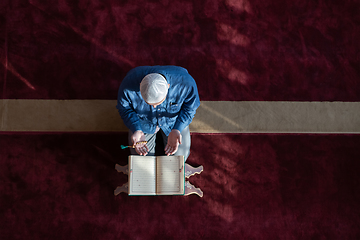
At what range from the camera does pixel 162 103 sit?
6.28 ft

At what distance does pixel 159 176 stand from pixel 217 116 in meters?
0.92

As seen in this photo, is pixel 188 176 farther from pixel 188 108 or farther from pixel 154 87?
pixel 154 87

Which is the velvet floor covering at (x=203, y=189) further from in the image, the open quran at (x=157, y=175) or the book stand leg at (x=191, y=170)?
the open quran at (x=157, y=175)

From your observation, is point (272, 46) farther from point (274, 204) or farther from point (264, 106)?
point (274, 204)

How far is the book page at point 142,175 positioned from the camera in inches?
88.3

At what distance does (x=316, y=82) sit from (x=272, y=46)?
25.0 inches

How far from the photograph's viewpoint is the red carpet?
257 centimetres

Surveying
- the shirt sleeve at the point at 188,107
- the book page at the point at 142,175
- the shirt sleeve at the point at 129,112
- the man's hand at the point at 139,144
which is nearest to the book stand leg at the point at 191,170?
the book page at the point at 142,175

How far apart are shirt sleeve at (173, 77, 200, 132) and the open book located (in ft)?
1.28

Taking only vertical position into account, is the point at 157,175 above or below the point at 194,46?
below

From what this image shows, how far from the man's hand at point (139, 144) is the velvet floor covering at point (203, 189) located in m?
0.56

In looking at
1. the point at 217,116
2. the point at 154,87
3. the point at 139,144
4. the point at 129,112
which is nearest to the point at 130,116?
the point at 129,112

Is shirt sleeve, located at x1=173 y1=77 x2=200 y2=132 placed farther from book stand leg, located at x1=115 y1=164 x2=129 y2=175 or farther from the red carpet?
book stand leg, located at x1=115 y1=164 x2=129 y2=175

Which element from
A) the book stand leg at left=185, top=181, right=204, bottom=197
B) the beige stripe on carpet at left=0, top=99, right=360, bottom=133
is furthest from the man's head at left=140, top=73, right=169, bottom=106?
the book stand leg at left=185, top=181, right=204, bottom=197
